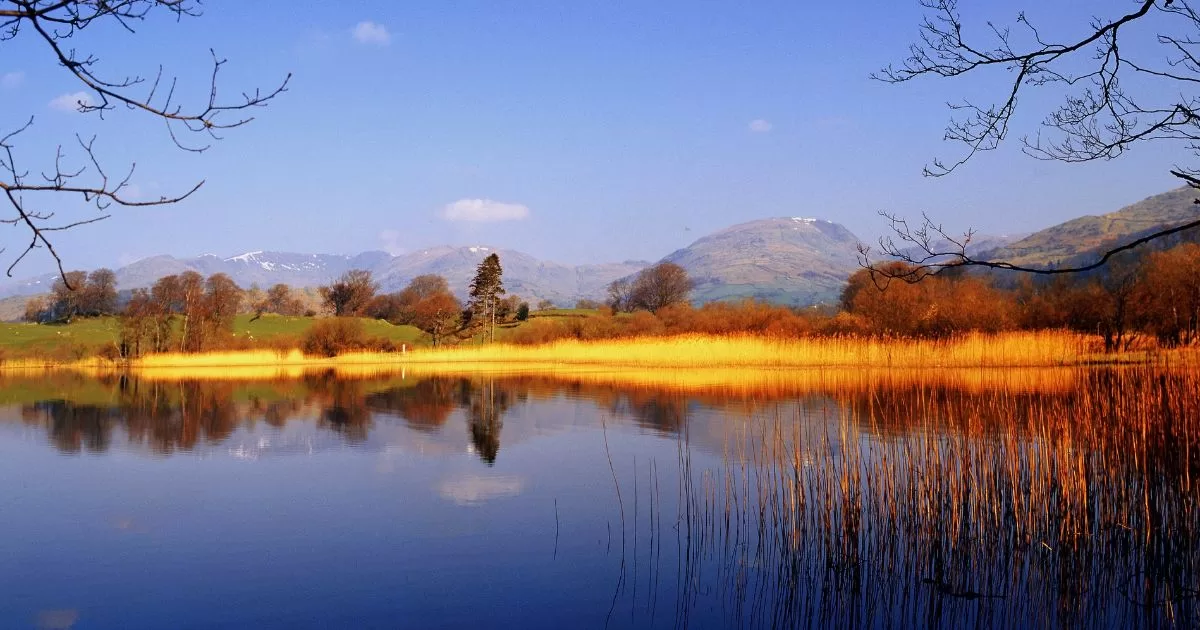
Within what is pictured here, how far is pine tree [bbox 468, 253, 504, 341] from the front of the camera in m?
62.2

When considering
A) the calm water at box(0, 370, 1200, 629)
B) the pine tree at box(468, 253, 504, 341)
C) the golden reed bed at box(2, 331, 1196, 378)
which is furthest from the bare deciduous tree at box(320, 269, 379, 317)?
the calm water at box(0, 370, 1200, 629)

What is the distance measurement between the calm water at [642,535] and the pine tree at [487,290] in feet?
160

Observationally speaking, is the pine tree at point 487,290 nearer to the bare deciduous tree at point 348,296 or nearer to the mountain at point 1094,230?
the bare deciduous tree at point 348,296

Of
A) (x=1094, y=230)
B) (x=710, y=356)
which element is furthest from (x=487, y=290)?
(x=1094, y=230)

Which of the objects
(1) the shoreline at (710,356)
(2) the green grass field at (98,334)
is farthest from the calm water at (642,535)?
(2) the green grass field at (98,334)

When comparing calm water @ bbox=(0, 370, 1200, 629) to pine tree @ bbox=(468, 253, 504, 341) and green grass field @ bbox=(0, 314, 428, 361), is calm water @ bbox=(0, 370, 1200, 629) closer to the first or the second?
green grass field @ bbox=(0, 314, 428, 361)

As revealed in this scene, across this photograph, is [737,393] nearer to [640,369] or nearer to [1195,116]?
[640,369]

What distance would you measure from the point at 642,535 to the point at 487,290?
55646 millimetres

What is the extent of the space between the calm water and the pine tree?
48807 millimetres

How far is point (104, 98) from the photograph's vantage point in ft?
12.3

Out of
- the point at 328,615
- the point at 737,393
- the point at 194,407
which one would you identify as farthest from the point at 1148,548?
the point at 194,407

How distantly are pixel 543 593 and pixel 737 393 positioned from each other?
1519 cm

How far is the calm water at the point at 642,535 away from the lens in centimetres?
621

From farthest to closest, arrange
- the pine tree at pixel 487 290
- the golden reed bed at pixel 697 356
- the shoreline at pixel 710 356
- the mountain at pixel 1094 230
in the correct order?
1. the mountain at pixel 1094 230
2. the pine tree at pixel 487 290
3. the golden reed bed at pixel 697 356
4. the shoreline at pixel 710 356
